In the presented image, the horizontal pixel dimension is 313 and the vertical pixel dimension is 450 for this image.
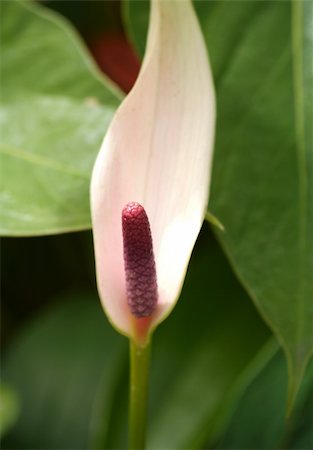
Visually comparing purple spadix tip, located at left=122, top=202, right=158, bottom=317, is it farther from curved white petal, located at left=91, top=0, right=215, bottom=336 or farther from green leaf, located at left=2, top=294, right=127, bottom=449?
green leaf, located at left=2, top=294, right=127, bottom=449

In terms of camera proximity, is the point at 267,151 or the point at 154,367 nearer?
the point at 267,151

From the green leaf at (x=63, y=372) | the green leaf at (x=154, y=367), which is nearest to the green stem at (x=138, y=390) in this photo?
the green leaf at (x=154, y=367)

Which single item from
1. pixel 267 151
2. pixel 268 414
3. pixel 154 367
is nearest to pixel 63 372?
pixel 154 367

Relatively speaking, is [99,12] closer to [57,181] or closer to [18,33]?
[18,33]

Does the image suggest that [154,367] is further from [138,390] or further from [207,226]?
[138,390]

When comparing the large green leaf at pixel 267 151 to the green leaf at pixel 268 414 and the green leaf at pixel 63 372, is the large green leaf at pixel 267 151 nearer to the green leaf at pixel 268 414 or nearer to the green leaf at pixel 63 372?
the green leaf at pixel 268 414

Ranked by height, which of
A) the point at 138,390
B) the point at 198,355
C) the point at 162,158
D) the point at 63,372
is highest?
the point at 162,158

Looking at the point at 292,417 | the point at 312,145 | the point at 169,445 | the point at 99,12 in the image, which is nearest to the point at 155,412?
the point at 169,445

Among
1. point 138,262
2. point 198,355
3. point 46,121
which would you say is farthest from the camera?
point 198,355
